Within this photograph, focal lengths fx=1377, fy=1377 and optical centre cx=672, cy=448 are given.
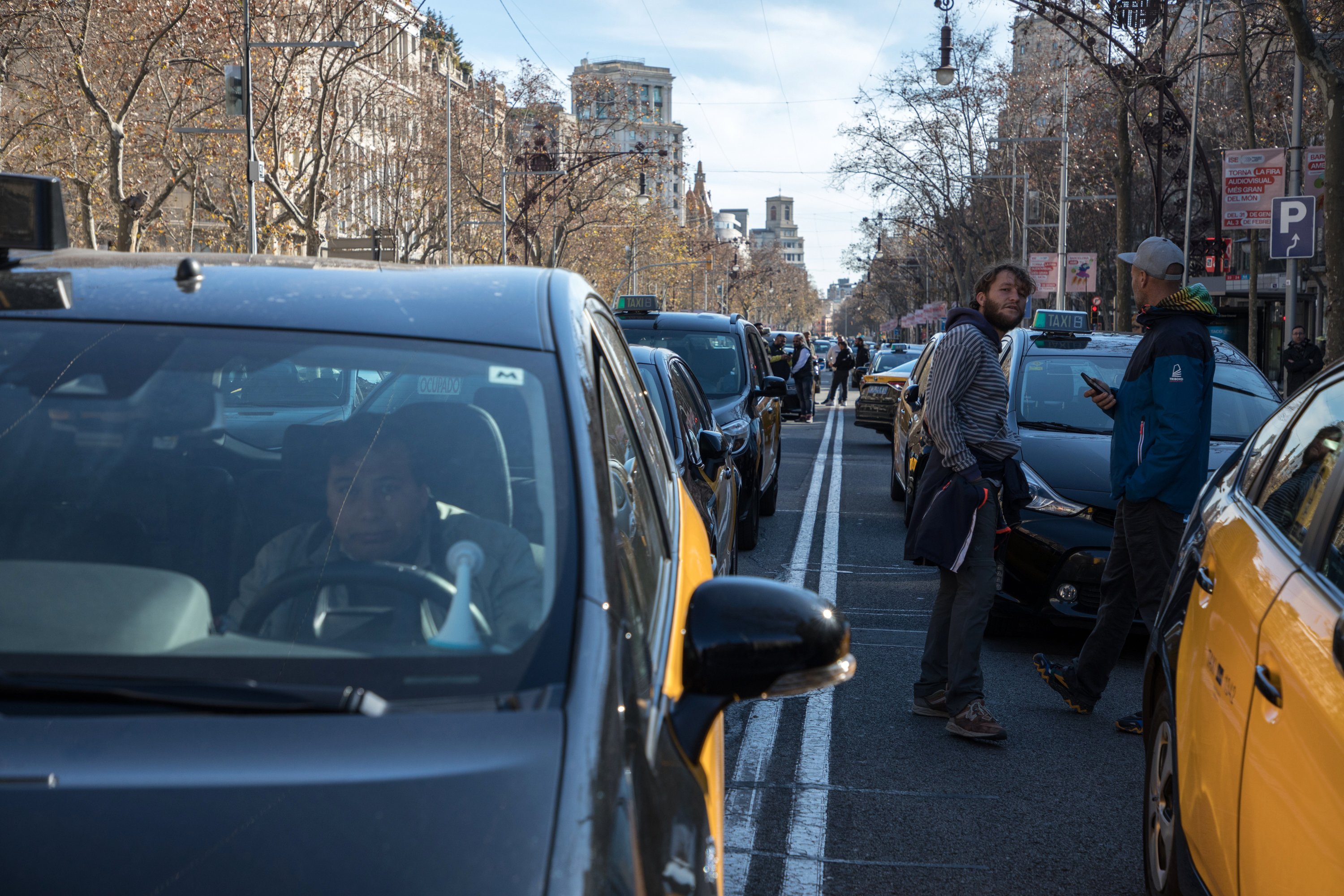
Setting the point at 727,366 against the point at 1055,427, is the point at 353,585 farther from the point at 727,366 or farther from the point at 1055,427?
the point at 727,366

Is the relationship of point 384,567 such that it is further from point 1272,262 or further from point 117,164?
point 1272,262

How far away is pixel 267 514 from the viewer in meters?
2.29

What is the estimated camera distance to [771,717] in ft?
19.5

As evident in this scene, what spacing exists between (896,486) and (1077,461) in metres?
6.52

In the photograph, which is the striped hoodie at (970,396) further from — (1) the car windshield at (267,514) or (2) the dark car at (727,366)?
(2) the dark car at (727,366)

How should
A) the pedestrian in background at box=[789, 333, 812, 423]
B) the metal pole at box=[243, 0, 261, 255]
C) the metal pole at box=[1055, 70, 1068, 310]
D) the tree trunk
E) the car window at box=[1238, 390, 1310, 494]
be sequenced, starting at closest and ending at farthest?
1. the car window at box=[1238, 390, 1310, 494]
2. the metal pole at box=[243, 0, 261, 255]
3. the tree trunk
4. the pedestrian in background at box=[789, 333, 812, 423]
5. the metal pole at box=[1055, 70, 1068, 310]

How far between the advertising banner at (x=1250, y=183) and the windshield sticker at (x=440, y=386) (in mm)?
21270

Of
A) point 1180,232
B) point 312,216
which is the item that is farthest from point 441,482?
point 1180,232

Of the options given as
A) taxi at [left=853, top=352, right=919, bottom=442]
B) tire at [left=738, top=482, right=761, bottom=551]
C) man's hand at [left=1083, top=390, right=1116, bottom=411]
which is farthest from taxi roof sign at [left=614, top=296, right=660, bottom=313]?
man's hand at [left=1083, top=390, right=1116, bottom=411]

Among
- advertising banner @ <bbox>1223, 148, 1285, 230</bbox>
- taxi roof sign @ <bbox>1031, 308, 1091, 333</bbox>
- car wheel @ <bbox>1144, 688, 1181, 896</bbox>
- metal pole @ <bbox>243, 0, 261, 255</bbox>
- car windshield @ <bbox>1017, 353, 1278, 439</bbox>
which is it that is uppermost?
metal pole @ <bbox>243, 0, 261, 255</bbox>

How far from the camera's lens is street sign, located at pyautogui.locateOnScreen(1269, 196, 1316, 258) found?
52.5ft

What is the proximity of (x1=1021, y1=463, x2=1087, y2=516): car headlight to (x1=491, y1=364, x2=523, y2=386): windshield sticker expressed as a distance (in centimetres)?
514

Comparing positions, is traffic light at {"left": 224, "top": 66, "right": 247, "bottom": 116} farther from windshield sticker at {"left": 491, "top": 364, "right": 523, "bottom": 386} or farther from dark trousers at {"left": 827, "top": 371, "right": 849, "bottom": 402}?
windshield sticker at {"left": 491, "top": 364, "right": 523, "bottom": 386}

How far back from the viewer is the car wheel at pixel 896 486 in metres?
13.7
